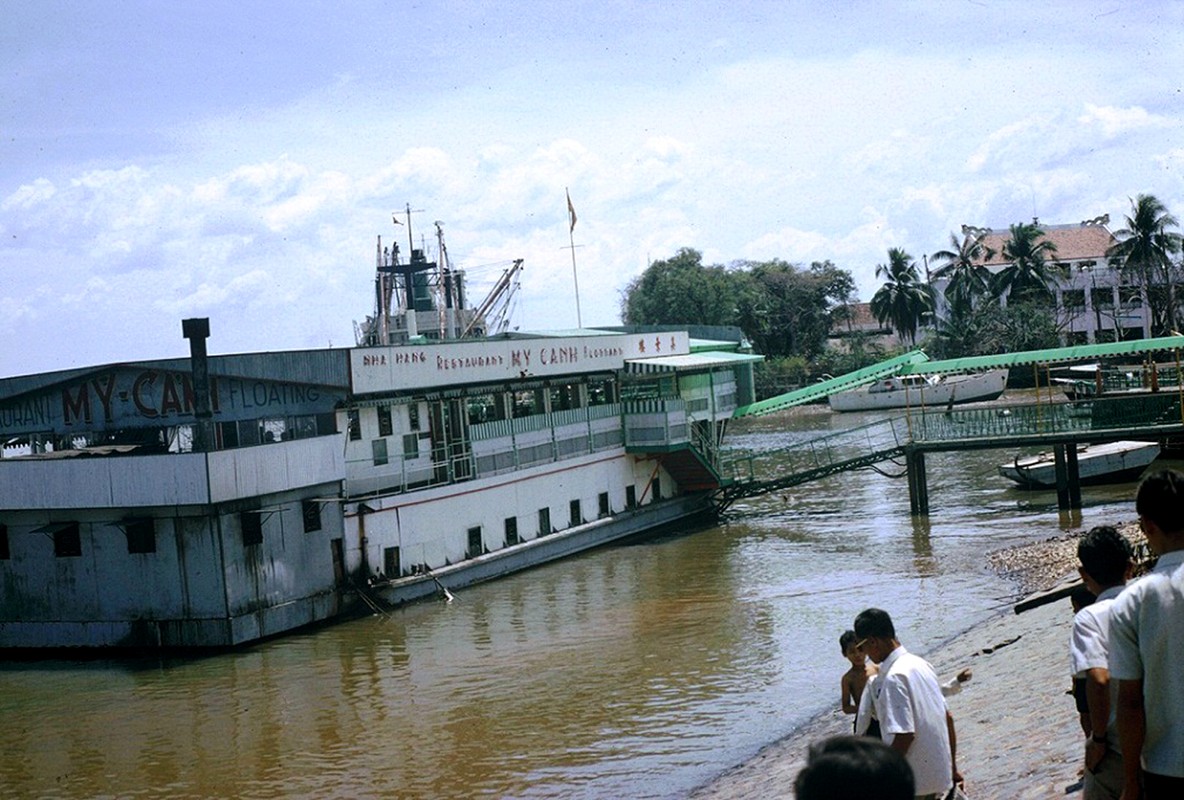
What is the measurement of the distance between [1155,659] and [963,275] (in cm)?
8687

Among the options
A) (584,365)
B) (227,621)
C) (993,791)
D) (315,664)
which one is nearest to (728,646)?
(315,664)

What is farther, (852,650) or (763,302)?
(763,302)

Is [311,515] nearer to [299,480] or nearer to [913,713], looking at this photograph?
[299,480]

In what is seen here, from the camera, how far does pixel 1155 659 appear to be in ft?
18.4

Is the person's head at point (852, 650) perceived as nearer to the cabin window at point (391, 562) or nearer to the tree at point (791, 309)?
the cabin window at point (391, 562)

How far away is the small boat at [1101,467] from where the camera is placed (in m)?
40.6

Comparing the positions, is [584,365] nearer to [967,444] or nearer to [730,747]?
[967,444]

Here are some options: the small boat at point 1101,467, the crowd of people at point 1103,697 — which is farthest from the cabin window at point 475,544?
the crowd of people at point 1103,697

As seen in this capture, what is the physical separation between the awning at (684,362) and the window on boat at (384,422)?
11.1 metres

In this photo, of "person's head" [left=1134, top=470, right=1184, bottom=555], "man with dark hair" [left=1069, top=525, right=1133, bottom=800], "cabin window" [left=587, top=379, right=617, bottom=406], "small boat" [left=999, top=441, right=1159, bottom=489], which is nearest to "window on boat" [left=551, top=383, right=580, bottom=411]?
"cabin window" [left=587, top=379, right=617, bottom=406]

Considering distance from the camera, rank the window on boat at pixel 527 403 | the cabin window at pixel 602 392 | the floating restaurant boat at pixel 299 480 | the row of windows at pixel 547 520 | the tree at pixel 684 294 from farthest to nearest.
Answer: the tree at pixel 684 294, the cabin window at pixel 602 392, the window on boat at pixel 527 403, the row of windows at pixel 547 520, the floating restaurant boat at pixel 299 480

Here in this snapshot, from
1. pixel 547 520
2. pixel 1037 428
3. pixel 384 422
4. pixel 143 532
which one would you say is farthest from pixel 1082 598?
pixel 1037 428

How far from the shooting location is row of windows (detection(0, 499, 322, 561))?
25.7m

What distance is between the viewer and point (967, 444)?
37312 mm
